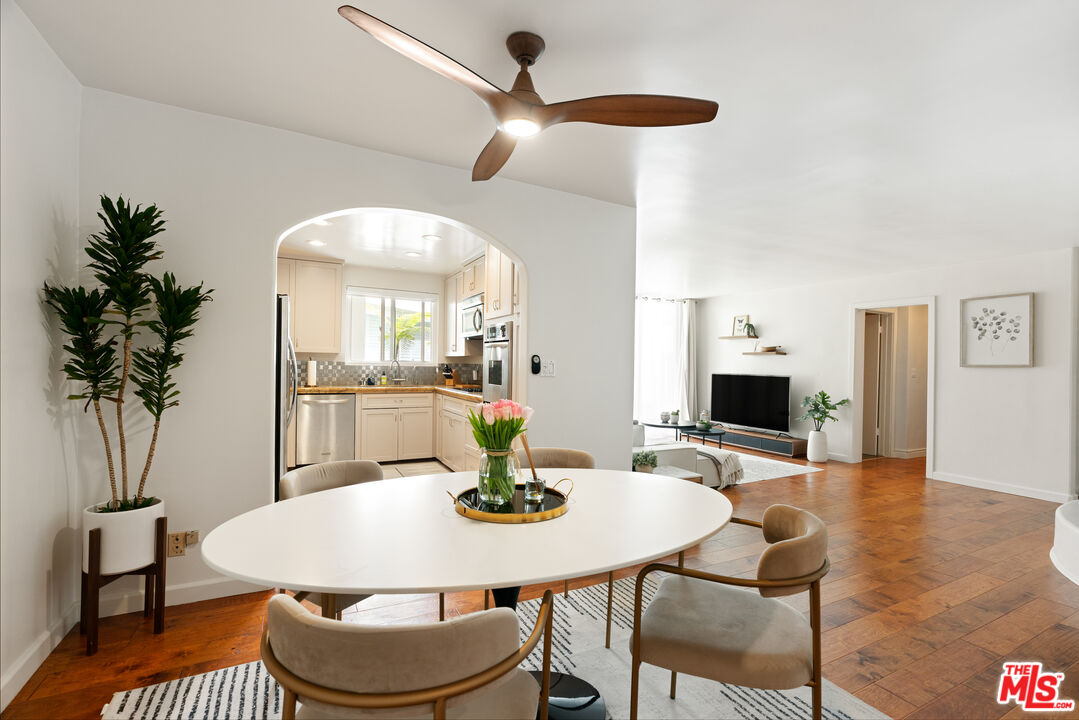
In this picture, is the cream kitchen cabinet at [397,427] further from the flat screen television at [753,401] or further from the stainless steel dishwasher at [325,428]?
the flat screen television at [753,401]

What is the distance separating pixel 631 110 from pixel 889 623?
267cm

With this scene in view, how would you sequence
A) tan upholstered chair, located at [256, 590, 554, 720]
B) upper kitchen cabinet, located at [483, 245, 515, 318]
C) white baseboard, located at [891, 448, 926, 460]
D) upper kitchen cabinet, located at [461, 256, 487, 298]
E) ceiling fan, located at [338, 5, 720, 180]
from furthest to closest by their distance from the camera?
white baseboard, located at [891, 448, 926, 460] → upper kitchen cabinet, located at [461, 256, 487, 298] → upper kitchen cabinet, located at [483, 245, 515, 318] → ceiling fan, located at [338, 5, 720, 180] → tan upholstered chair, located at [256, 590, 554, 720]

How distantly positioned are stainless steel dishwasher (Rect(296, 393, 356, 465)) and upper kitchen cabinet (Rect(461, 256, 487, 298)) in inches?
69.1

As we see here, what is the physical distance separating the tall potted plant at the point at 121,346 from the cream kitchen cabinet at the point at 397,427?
3296 mm

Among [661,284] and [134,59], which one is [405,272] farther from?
[134,59]

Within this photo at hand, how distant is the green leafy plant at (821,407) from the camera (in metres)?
6.55

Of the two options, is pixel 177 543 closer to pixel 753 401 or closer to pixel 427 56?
pixel 427 56

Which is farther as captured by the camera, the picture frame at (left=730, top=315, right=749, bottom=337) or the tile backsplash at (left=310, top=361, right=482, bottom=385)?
the picture frame at (left=730, top=315, right=749, bottom=337)

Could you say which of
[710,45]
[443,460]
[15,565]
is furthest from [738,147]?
[443,460]

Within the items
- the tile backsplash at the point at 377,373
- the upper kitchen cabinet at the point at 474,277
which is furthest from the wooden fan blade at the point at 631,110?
the tile backsplash at the point at 377,373

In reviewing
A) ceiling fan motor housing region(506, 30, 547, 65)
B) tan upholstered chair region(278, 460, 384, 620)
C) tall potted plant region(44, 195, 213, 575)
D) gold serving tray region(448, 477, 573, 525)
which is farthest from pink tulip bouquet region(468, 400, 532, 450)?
tall potted plant region(44, 195, 213, 575)

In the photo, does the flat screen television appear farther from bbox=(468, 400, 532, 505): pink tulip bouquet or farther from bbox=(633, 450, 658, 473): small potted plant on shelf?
bbox=(468, 400, 532, 505): pink tulip bouquet

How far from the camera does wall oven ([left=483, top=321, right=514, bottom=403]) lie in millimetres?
3732

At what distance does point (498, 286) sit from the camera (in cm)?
431
